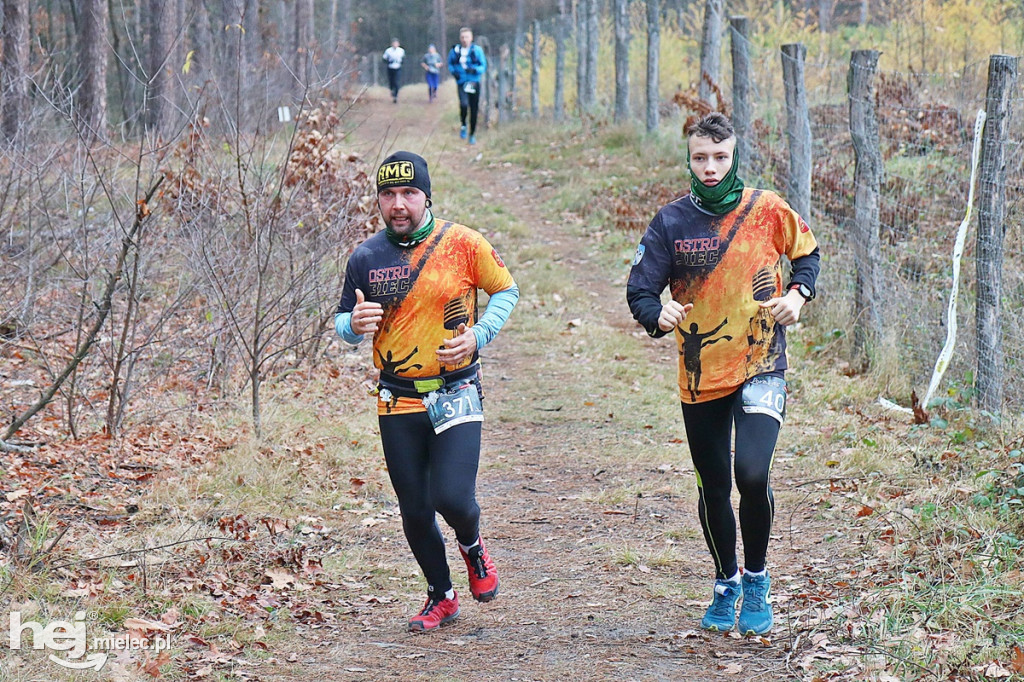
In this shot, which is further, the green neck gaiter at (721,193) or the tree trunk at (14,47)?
the tree trunk at (14,47)

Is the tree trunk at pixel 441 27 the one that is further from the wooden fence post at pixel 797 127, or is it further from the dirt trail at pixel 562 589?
the dirt trail at pixel 562 589

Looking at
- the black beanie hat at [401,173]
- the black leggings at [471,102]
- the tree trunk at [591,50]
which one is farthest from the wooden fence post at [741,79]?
the tree trunk at [591,50]

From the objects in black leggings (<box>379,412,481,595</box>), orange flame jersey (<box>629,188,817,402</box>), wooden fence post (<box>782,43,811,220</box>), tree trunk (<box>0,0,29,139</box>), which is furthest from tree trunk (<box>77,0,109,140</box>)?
orange flame jersey (<box>629,188,817,402</box>)

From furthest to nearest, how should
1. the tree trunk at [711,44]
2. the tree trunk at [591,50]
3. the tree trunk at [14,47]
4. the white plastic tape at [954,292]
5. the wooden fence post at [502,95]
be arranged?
the wooden fence post at [502,95]
the tree trunk at [591,50]
the tree trunk at [711,44]
the tree trunk at [14,47]
the white plastic tape at [954,292]

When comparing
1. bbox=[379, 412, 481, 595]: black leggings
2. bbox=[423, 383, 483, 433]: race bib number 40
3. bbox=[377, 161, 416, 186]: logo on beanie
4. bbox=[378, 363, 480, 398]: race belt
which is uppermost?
bbox=[377, 161, 416, 186]: logo on beanie

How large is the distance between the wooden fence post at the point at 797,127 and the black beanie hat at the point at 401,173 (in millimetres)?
5933

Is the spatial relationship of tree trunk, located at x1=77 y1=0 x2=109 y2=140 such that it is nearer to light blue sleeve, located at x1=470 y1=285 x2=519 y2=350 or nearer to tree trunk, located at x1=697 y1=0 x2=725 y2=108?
tree trunk, located at x1=697 y1=0 x2=725 y2=108

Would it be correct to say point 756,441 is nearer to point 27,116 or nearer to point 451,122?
point 27,116

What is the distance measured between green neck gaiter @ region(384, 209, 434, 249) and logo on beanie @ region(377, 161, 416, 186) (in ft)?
0.70

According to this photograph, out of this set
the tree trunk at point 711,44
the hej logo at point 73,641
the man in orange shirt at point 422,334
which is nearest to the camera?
the hej logo at point 73,641

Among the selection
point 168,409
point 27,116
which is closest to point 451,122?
point 27,116

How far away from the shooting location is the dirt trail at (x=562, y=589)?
14.2 ft

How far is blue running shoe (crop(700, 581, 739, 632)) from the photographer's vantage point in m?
4.52

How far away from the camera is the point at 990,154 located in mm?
6520
